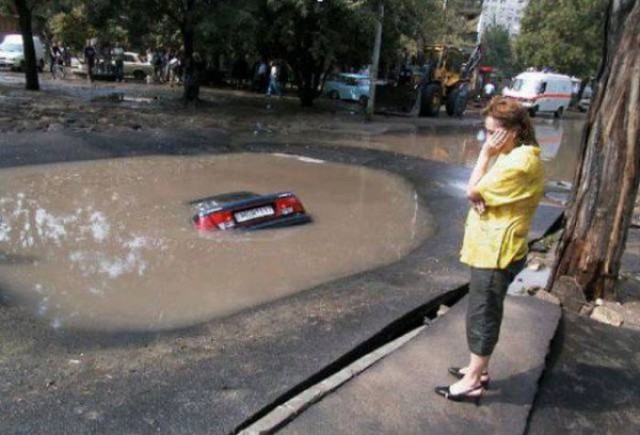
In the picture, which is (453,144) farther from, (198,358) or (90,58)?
(90,58)

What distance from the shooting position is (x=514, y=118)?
3295mm

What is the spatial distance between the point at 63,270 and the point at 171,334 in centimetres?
195

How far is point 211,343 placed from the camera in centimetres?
430

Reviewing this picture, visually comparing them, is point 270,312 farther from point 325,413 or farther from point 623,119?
point 623,119

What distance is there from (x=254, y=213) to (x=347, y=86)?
23.4 m

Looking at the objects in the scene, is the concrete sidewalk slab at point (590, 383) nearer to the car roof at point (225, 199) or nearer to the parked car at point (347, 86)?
the car roof at point (225, 199)

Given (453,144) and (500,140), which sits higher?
(500,140)

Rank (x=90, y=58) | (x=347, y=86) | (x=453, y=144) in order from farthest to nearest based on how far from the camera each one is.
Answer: (x=347, y=86), (x=90, y=58), (x=453, y=144)

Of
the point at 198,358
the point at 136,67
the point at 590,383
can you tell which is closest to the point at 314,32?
the point at 136,67

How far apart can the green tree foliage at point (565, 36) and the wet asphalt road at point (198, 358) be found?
3935 centimetres

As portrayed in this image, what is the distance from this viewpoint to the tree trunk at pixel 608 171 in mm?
4945

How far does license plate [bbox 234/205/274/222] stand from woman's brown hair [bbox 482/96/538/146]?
4.43 meters

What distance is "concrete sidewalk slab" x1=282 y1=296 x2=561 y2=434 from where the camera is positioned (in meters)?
3.38

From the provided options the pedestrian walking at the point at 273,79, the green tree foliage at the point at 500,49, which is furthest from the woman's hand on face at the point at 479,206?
the green tree foliage at the point at 500,49
